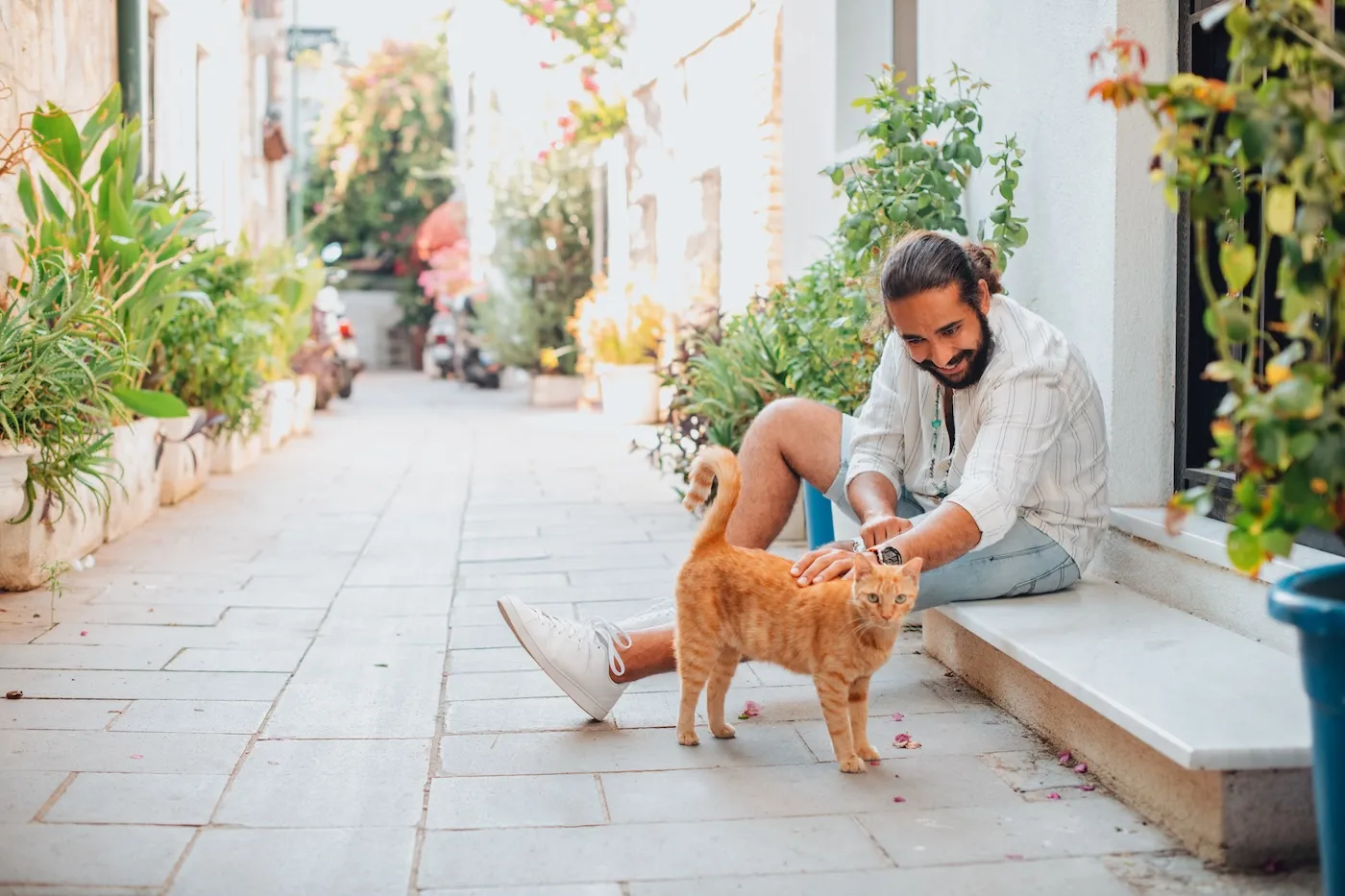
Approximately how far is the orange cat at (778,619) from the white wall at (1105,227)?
115 cm

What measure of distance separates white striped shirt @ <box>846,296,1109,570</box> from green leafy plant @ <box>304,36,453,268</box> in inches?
737

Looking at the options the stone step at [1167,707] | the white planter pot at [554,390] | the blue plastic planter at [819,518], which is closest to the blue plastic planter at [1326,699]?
the stone step at [1167,707]

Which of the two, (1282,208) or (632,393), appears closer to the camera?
(1282,208)

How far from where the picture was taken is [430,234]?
63.6ft

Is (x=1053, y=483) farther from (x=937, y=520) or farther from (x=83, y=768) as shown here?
(x=83, y=768)

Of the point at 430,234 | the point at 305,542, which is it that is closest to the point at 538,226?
the point at 430,234

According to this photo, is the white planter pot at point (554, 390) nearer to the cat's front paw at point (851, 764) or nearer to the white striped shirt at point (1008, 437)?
the white striped shirt at point (1008, 437)

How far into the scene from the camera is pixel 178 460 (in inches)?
251

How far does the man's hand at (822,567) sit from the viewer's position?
285 centimetres

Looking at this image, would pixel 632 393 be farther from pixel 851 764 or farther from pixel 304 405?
pixel 851 764

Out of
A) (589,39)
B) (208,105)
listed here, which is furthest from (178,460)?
(589,39)

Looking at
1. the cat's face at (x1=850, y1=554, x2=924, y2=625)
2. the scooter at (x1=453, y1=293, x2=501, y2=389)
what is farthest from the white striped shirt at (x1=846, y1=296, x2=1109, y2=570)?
the scooter at (x1=453, y1=293, x2=501, y2=389)

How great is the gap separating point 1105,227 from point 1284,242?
184 cm

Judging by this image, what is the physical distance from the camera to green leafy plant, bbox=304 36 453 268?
21516 millimetres
